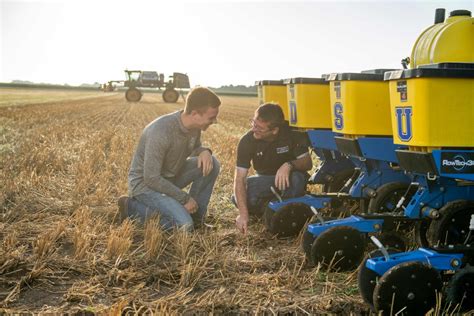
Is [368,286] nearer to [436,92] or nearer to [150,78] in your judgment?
[436,92]

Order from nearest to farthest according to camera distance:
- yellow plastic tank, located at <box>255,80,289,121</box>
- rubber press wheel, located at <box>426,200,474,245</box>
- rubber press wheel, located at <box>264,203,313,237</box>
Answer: rubber press wheel, located at <box>426,200,474,245</box> → rubber press wheel, located at <box>264,203,313,237</box> → yellow plastic tank, located at <box>255,80,289,121</box>

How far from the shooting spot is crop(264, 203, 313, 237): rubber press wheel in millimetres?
4770

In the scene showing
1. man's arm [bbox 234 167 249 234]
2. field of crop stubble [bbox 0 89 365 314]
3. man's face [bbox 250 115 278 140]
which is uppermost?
man's face [bbox 250 115 278 140]

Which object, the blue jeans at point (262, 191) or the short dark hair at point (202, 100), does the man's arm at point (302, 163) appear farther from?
the short dark hair at point (202, 100)

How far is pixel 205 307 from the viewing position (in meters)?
3.24

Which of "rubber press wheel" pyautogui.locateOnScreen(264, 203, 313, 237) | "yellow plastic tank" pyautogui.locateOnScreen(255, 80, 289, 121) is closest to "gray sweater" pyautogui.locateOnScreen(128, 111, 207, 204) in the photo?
"rubber press wheel" pyautogui.locateOnScreen(264, 203, 313, 237)

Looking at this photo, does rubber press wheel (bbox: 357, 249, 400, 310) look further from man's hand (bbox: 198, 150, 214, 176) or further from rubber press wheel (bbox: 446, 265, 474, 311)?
man's hand (bbox: 198, 150, 214, 176)

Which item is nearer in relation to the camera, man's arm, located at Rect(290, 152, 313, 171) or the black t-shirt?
man's arm, located at Rect(290, 152, 313, 171)

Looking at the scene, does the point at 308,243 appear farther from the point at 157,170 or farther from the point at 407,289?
the point at 157,170

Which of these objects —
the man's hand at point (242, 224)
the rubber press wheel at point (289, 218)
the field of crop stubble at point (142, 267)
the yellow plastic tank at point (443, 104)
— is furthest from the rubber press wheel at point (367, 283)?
the rubber press wheel at point (289, 218)

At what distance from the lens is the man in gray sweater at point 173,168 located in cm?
486

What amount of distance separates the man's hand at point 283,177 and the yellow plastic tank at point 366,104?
0.75m

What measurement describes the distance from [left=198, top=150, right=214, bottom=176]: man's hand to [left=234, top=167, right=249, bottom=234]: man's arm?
527 millimetres

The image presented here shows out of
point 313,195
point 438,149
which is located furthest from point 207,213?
point 438,149
